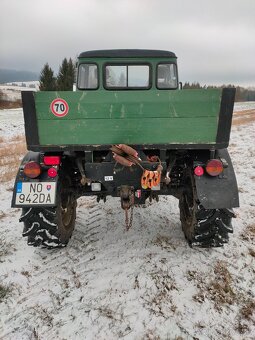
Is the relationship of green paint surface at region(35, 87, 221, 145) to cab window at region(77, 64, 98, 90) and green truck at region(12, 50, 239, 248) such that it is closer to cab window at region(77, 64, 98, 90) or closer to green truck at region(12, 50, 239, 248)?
green truck at region(12, 50, 239, 248)

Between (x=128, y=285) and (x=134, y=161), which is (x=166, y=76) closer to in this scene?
(x=134, y=161)

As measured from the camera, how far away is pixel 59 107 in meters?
3.17

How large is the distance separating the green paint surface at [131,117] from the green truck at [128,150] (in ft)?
0.03

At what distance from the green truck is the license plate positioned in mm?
11

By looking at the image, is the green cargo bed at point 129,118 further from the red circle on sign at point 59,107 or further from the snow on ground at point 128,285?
the snow on ground at point 128,285

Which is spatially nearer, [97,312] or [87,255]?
[97,312]

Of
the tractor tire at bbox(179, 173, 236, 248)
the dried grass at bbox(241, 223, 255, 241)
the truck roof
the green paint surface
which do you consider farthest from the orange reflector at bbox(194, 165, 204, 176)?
the truck roof

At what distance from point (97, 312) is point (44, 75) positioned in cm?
5201

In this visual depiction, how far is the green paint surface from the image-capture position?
10.3ft

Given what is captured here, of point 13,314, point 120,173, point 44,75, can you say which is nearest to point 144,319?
point 13,314

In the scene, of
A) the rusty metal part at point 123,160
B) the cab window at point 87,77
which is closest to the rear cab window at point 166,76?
the cab window at point 87,77

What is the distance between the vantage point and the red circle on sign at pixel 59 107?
10.3ft

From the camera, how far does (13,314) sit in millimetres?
2844

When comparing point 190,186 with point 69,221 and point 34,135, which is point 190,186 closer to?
point 69,221
